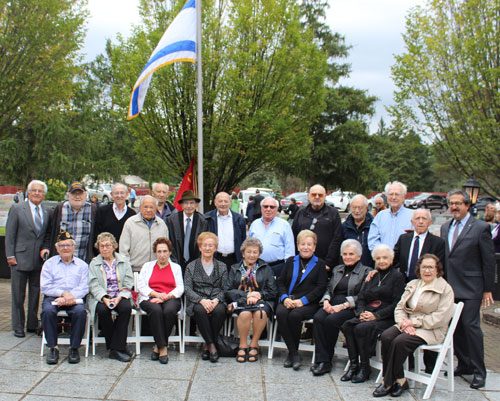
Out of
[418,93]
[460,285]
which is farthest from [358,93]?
[460,285]

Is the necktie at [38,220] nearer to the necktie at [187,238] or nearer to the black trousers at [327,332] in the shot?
the necktie at [187,238]

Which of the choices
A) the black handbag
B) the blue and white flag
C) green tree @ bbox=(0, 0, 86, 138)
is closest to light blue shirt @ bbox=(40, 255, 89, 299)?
the black handbag

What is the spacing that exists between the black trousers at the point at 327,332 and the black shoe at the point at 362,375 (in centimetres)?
35

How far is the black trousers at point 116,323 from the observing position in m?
5.13

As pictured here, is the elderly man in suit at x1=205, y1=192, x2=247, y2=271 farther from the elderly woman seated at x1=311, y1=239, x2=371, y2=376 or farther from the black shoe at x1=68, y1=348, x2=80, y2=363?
the black shoe at x1=68, y1=348, x2=80, y2=363

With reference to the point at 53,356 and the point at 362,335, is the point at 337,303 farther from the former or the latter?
the point at 53,356

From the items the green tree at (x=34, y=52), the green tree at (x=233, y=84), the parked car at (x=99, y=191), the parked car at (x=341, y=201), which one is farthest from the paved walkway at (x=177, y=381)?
the parked car at (x=99, y=191)

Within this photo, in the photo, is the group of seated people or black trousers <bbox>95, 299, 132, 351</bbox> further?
black trousers <bbox>95, 299, 132, 351</bbox>

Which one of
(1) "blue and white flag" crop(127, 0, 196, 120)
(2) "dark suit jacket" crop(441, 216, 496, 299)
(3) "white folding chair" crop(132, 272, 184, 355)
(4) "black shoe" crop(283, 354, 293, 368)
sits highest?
(1) "blue and white flag" crop(127, 0, 196, 120)

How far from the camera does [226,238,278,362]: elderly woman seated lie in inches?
207

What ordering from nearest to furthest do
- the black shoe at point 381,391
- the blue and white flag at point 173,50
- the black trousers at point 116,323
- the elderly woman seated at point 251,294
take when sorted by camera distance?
the black shoe at point 381,391
the black trousers at point 116,323
the elderly woman seated at point 251,294
the blue and white flag at point 173,50

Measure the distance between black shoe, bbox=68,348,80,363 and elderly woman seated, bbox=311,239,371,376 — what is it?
8.04 ft

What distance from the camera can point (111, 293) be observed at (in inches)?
211

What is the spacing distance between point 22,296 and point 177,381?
261cm
